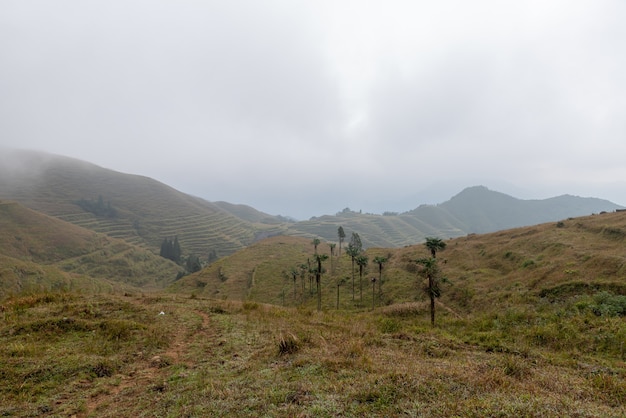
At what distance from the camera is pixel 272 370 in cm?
1049

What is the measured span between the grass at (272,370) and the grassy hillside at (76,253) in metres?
113

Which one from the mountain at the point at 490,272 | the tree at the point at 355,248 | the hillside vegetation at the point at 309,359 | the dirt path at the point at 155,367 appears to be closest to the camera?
the hillside vegetation at the point at 309,359

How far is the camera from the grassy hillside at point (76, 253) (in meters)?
126

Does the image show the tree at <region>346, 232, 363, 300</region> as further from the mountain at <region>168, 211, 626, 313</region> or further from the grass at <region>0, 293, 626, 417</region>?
the grass at <region>0, 293, 626, 417</region>

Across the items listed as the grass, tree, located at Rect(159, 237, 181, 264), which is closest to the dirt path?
the grass

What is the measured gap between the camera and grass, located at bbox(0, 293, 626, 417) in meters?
7.37

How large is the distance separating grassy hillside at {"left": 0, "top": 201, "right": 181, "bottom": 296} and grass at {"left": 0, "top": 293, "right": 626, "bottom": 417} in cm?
11345

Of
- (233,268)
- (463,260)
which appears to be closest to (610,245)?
(463,260)

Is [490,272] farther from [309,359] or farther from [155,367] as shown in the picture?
[155,367]

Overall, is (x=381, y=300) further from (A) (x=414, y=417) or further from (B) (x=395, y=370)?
(A) (x=414, y=417)

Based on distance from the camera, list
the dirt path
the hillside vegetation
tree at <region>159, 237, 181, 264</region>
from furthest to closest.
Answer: tree at <region>159, 237, 181, 264</region> → the dirt path → the hillside vegetation

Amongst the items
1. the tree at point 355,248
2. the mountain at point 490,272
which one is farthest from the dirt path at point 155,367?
the tree at point 355,248

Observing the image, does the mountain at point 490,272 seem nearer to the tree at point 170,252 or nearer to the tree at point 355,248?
the tree at point 355,248

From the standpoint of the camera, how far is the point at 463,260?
184ft
